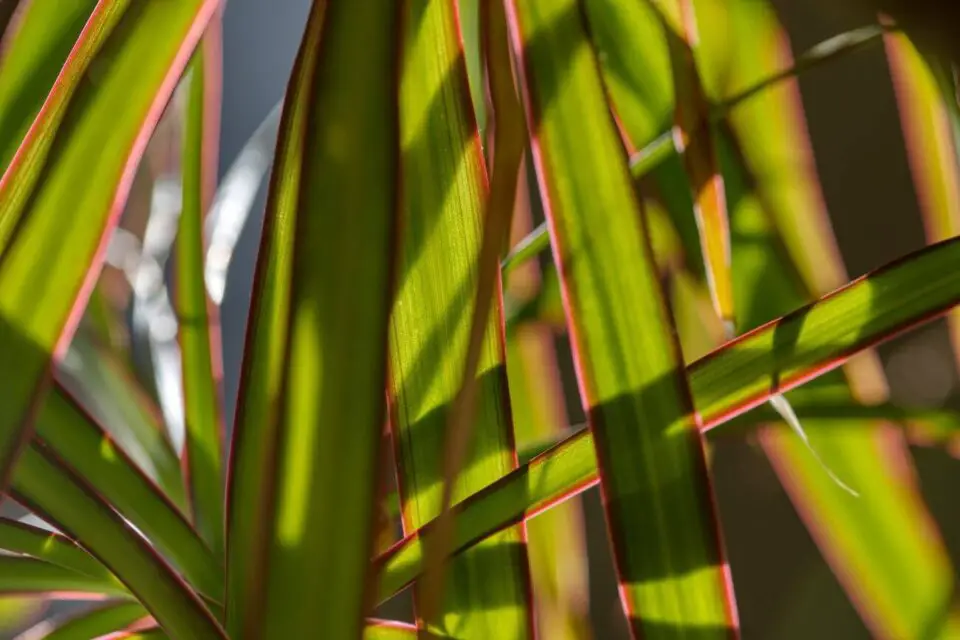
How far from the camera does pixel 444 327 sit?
17 cm

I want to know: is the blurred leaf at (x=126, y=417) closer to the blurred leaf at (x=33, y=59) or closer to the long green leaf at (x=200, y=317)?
the long green leaf at (x=200, y=317)

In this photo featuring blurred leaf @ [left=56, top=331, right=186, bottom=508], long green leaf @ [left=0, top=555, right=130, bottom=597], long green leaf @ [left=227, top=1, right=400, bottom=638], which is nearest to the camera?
long green leaf @ [left=227, top=1, right=400, bottom=638]

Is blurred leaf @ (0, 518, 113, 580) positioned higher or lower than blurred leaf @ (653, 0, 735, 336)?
lower

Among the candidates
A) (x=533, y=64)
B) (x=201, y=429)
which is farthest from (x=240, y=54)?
(x=533, y=64)

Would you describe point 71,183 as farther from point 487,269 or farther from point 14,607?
point 14,607

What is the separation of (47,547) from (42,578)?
3 cm

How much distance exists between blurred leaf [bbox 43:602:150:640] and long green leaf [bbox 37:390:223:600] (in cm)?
5

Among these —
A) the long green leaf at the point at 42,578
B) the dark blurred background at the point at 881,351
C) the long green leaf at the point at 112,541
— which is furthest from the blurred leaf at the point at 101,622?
the dark blurred background at the point at 881,351

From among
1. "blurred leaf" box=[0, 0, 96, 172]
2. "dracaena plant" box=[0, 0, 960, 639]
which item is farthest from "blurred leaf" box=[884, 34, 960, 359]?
"blurred leaf" box=[0, 0, 96, 172]

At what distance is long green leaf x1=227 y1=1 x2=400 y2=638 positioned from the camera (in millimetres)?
142

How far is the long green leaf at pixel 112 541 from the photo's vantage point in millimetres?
165

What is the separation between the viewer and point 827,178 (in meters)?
0.38

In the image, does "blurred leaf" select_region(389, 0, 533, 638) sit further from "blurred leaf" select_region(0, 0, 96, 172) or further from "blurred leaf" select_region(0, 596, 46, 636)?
"blurred leaf" select_region(0, 596, 46, 636)

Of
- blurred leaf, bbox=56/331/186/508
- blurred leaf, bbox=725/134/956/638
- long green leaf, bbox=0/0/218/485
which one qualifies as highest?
blurred leaf, bbox=56/331/186/508
